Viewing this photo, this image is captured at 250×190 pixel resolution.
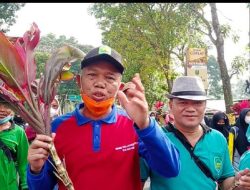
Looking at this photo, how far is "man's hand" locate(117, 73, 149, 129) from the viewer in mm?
2019

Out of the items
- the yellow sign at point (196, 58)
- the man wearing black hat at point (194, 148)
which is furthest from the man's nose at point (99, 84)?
the yellow sign at point (196, 58)

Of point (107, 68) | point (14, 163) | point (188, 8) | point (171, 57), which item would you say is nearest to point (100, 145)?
point (107, 68)

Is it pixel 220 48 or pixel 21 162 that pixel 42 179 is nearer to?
pixel 21 162

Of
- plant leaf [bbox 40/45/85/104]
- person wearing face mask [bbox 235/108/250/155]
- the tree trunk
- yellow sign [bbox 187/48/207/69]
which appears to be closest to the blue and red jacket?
plant leaf [bbox 40/45/85/104]

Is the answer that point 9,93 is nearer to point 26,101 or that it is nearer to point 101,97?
point 26,101

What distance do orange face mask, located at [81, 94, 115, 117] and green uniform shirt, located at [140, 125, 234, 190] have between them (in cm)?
41

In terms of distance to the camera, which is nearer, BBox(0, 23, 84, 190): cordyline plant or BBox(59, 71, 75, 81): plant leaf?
BBox(0, 23, 84, 190): cordyline plant

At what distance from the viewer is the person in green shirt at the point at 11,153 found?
3600mm

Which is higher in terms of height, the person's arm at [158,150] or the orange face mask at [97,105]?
the orange face mask at [97,105]

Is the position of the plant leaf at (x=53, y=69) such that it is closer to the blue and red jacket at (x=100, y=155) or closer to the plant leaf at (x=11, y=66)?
the plant leaf at (x=11, y=66)

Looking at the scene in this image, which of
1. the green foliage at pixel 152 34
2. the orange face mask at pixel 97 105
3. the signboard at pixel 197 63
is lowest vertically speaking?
the orange face mask at pixel 97 105

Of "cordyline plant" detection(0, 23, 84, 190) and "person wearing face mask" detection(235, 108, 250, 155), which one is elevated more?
"cordyline plant" detection(0, 23, 84, 190)

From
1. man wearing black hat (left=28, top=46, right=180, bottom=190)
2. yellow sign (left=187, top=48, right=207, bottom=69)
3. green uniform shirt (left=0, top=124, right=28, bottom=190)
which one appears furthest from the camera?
yellow sign (left=187, top=48, right=207, bottom=69)

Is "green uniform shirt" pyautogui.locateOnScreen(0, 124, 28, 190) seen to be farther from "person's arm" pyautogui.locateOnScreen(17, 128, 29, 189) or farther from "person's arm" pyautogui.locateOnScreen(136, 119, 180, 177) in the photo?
"person's arm" pyautogui.locateOnScreen(136, 119, 180, 177)
